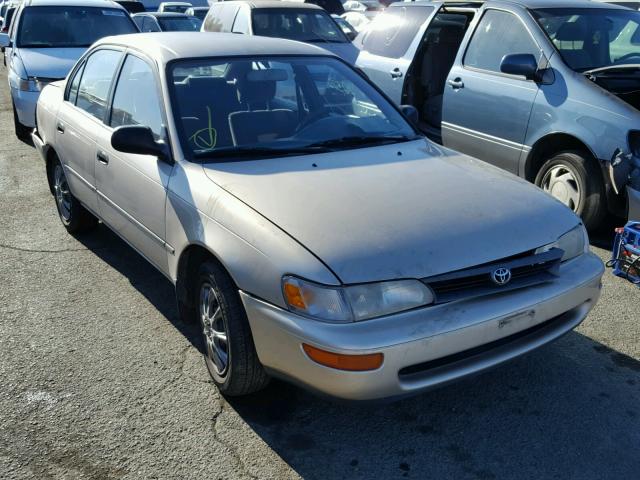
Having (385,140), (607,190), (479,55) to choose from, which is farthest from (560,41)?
(385,140)

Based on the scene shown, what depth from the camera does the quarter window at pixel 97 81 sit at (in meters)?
4.44

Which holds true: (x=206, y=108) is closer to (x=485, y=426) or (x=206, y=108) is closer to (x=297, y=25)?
(x=485, y=426)

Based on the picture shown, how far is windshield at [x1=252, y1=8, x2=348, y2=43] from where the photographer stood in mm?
9984

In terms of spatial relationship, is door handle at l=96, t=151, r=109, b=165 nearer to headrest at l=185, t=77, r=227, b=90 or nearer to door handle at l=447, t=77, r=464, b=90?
headrest at l=185, t=77, r=227, b=90

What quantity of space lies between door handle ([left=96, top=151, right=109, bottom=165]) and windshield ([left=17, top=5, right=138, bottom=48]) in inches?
218

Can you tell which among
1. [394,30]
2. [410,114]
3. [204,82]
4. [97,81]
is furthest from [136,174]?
[394,30]

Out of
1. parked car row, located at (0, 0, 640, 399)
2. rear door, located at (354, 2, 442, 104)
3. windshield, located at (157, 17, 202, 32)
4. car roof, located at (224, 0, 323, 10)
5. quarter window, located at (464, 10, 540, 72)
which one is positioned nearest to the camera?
parked car row, located at (0, 0, 640, 399)

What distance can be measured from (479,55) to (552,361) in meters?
3.51

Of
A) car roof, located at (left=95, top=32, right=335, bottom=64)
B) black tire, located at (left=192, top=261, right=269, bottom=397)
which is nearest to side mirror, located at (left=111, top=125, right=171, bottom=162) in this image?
car roof, located at (left=95, top=32, right=335, bottom=64)

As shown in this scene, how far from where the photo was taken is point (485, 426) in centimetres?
307

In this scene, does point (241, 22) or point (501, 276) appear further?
point (241, 22)

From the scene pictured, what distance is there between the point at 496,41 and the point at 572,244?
339 centimetres

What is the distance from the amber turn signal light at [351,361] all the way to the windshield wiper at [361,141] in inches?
58.5

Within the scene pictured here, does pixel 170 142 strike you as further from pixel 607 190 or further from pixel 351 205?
pixel 607 190
